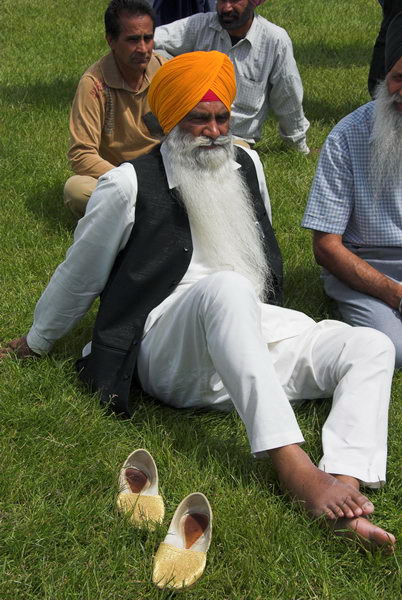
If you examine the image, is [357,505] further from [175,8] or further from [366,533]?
[175,8]

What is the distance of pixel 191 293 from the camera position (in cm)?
370

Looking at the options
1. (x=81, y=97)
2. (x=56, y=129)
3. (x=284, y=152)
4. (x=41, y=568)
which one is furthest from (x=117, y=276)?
(x=56, y=129)

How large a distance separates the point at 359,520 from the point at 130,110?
156 inches

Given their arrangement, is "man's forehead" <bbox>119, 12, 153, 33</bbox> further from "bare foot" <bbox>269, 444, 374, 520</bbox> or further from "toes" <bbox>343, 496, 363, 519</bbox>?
"toes" <bbox>343, 496, 363, 519</bbox>

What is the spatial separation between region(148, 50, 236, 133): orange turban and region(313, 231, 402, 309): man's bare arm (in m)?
1.04

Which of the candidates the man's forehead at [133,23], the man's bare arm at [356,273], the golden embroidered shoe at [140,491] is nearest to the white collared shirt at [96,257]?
the golden embroidered shoe at [140,491]

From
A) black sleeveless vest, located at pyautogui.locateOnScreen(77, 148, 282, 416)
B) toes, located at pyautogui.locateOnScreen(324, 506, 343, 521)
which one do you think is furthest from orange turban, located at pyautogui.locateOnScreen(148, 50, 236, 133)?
toes, located at pyautogui.locateOnScreen(324, 506, 343, 521)

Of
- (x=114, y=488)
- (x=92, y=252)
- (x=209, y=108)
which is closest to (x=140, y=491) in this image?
(x=114, y=488)

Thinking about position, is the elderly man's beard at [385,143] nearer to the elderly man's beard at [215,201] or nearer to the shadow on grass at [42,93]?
the elderly man's beard at [215,201]

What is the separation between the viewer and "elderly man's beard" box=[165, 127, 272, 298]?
3986 millimetres

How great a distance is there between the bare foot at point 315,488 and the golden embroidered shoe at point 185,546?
1.10 ft

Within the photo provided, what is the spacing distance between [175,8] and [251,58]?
197 cm

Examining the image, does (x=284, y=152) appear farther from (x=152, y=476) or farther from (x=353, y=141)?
(x=152, y=476)

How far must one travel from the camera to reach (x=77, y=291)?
3.97 m
